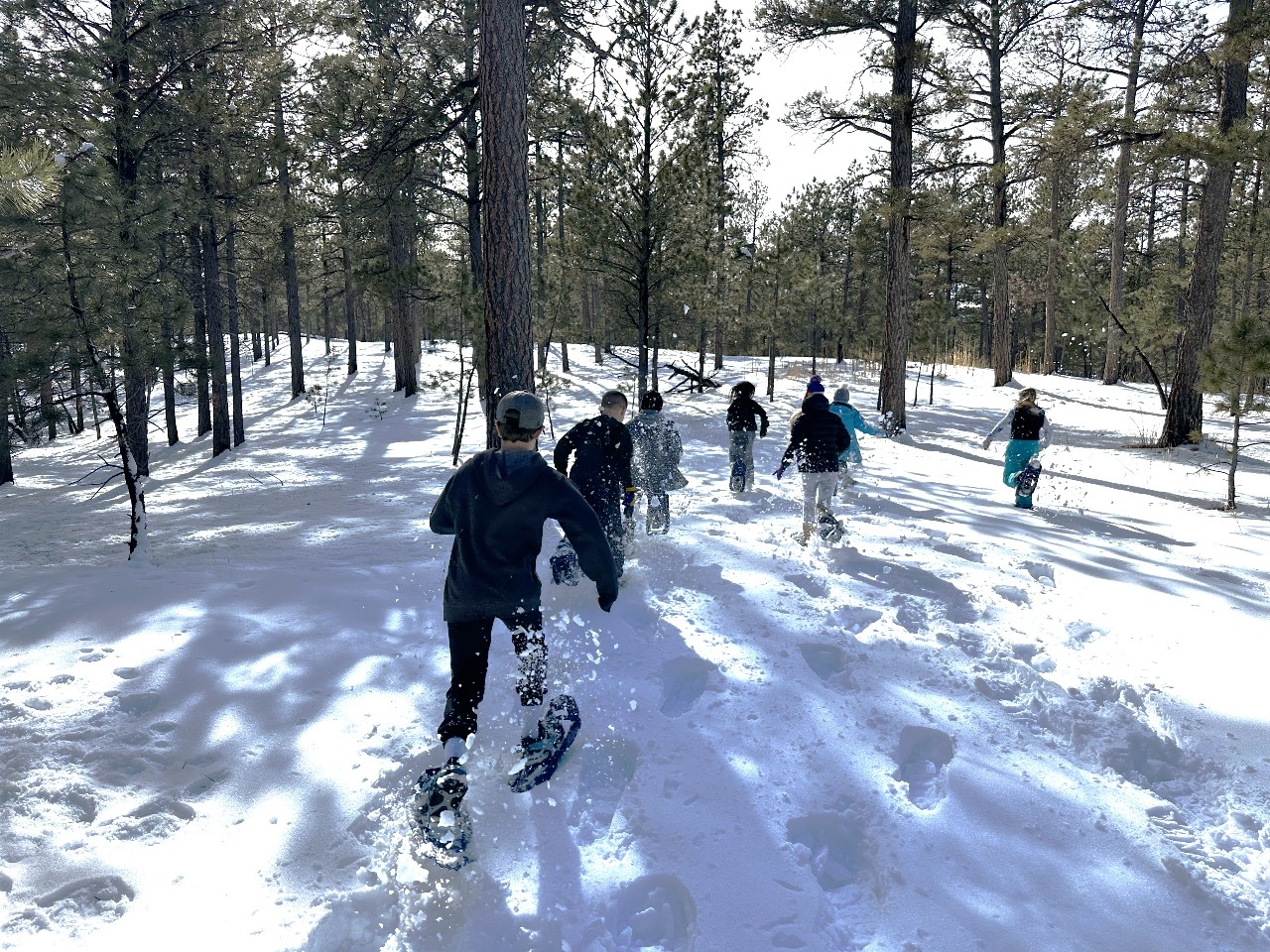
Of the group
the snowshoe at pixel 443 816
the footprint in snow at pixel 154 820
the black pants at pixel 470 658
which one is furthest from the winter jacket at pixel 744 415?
the footprint in snow at pixel 154 820

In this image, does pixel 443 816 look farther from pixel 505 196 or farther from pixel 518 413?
pixel 505 196

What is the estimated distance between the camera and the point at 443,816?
9.62 feet

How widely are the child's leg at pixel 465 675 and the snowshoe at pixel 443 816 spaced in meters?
0.15

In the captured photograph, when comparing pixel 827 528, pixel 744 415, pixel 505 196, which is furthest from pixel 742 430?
pixel 505 196

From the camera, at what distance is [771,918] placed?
8.09 ft

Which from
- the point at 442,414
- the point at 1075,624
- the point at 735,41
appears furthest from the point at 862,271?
the point at 1075,624

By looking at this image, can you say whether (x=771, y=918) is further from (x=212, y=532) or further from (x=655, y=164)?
(x=655, y=164)

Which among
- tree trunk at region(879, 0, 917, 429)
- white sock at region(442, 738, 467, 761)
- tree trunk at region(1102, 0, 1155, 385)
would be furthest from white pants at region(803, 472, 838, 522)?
tree trunk at region(1102, 0, 1155, 385)

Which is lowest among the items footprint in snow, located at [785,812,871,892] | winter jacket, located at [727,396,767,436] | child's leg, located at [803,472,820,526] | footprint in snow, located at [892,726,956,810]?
footprint in snow, located at [785,812,871,892]

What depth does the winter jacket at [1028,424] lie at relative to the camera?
337 inches

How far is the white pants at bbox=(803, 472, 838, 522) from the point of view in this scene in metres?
6.85

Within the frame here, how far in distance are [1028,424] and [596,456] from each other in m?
6.34

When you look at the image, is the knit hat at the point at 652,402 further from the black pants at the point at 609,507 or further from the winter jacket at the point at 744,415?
the winter jacket at the point at 744,415

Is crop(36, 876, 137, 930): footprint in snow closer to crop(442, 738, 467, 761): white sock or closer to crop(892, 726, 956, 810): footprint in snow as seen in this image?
crop(442, 738, 467, 761): white sock
